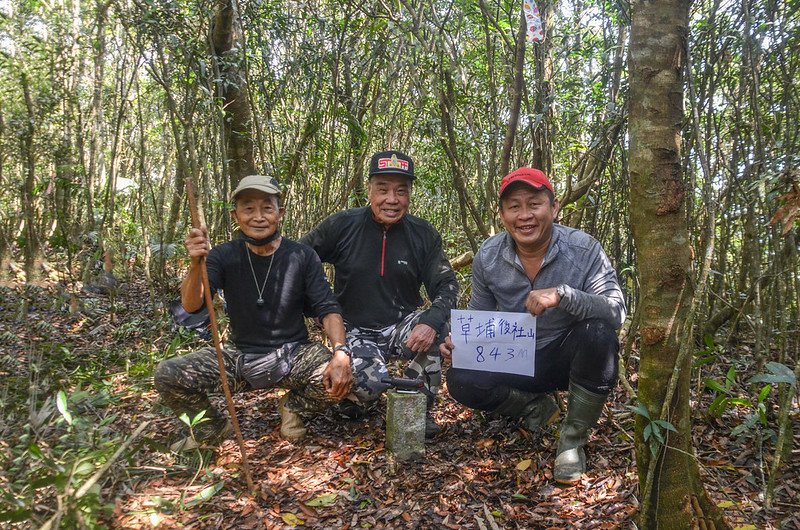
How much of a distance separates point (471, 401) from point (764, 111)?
3.20m

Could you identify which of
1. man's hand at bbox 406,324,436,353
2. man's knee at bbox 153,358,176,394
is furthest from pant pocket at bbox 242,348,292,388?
man's hand at bbox 406,324,436,353

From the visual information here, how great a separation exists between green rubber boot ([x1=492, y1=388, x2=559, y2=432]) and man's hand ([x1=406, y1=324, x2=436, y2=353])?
1.84 ft

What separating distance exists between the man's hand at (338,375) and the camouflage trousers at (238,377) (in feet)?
0.35

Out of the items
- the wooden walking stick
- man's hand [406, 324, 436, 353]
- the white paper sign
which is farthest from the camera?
man's hand [406, 324, 436, 353]

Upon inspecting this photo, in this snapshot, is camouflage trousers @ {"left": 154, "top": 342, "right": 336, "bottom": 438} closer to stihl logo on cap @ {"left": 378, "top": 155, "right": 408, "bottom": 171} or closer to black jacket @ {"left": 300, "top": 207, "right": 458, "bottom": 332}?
black jacket @ {"left": 300, "top": 207, "right": 458, "bottom": 332}

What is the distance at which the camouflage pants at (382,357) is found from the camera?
333cm

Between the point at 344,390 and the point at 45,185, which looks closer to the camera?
the point at 344,390

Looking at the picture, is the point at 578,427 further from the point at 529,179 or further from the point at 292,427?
the point at 292,427

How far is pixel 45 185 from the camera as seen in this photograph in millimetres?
8359

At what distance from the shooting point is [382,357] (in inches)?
138

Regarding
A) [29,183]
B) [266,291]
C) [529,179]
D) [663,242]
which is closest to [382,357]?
[266,291]

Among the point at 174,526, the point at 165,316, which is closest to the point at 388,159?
the point at 174,526

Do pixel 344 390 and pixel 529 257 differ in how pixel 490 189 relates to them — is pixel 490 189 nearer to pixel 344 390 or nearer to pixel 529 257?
pixel 529 257

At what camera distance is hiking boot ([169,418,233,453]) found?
3.06 meters
